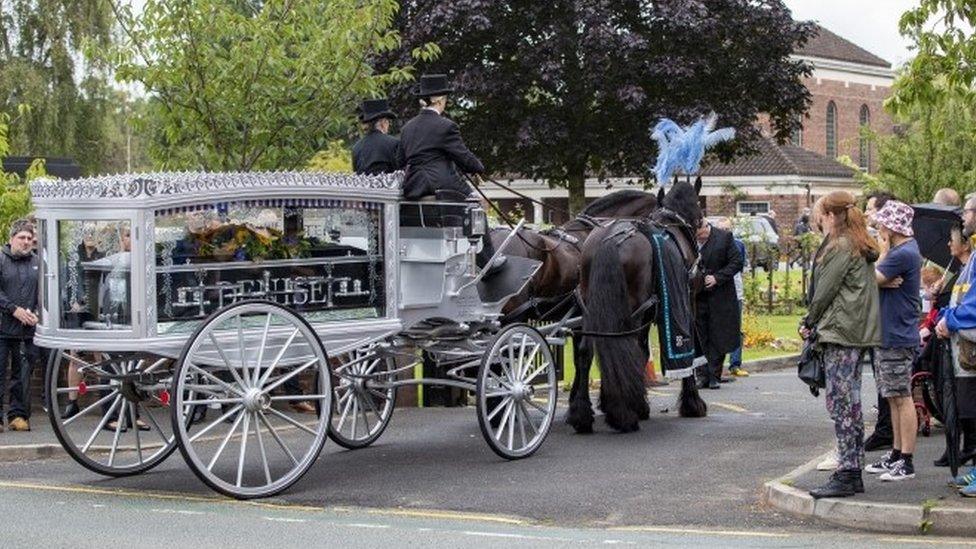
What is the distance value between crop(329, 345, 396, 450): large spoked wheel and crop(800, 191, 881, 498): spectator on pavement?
14.1 feet

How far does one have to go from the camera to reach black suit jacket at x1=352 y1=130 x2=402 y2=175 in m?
13.9

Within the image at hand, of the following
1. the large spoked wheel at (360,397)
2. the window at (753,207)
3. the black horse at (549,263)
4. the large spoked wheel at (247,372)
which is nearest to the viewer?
the large spoked wheel at (247,372)

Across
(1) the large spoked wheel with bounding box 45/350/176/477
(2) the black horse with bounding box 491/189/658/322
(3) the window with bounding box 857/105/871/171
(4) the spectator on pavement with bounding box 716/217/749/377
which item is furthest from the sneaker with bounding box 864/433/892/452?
(3) the window with bounding box 857/105/871/171

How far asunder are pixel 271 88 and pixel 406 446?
4504 millimetres

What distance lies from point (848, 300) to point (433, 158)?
3931mm

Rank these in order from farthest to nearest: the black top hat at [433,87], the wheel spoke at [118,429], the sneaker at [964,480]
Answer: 1. the black top hat at [433,87]
2. the wheel spoke at [118,429]
3. the sneaker at [964,480]

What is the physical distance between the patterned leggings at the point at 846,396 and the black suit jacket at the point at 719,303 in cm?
769

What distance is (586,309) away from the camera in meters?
14.6

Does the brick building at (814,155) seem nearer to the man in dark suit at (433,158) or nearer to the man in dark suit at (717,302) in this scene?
the man in dark suit at (717,302)

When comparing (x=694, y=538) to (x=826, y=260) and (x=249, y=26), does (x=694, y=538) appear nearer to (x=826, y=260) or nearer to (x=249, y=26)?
(x=826, y=260)

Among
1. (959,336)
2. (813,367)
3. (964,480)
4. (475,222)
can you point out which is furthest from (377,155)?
(964,480)

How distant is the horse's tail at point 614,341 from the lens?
14297 mm

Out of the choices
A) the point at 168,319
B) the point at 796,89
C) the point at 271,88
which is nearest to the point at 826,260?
the point at 168,319

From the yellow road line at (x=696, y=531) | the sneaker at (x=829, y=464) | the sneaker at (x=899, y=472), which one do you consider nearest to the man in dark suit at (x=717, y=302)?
the sneaker at (x=829, y=464)
